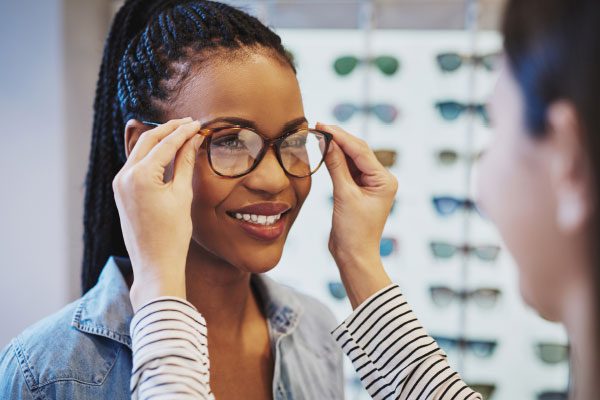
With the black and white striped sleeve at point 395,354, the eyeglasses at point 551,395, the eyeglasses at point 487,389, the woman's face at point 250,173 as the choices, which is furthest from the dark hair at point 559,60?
the eyeglasses at point 551,395

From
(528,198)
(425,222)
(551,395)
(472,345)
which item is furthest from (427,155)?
(528,198)

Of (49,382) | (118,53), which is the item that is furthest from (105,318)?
(118,53)

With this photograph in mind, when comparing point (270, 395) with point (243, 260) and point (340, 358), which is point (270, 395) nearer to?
point (340, 358)

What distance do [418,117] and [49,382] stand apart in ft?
8.68

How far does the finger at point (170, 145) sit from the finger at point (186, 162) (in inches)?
0.4

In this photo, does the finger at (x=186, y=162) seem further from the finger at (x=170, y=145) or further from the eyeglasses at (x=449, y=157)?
the eyeglasses at (x=449, y=157)

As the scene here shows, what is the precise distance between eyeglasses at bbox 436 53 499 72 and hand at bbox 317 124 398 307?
210 cm

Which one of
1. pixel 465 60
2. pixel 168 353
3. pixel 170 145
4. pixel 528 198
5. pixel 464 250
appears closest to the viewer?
pixel 528 198

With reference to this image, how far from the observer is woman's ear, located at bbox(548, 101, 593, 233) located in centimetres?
63

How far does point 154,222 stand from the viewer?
92 cm

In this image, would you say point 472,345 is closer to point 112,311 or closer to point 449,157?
point 449,157

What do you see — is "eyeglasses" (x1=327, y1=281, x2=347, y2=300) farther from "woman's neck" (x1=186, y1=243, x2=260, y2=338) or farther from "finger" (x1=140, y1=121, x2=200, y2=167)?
"finger" (x1=140, y1=121, x2=200, y2=167)

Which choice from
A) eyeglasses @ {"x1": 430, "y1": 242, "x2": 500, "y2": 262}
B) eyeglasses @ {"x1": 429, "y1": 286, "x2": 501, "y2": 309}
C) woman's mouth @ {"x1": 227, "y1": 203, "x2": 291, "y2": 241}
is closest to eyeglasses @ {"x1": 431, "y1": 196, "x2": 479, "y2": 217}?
eyeglasses @ {"x1": 430, "y1": 242, "x2": 500, "y2": 262}

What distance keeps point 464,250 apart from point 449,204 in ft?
0.89
